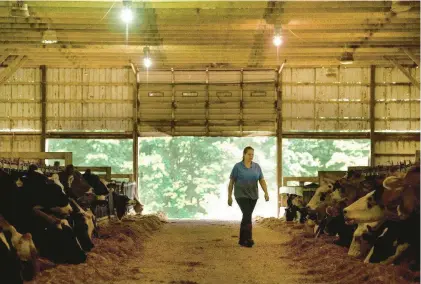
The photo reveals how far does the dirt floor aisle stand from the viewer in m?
7.68

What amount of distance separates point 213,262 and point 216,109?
15.9 meters

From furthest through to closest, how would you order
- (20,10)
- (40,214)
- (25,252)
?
(20,10)
(40,214)
(25,252)

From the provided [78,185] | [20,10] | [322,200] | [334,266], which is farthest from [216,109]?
[334,266]

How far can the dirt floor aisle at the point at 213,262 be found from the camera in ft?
25.2

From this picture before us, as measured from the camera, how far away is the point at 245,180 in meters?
11.7

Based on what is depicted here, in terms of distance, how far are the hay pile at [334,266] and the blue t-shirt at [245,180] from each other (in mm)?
1003

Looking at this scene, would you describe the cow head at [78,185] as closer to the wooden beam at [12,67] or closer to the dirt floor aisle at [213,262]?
the dirt floor aisle at [213,262]

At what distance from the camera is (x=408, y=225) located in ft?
24.6

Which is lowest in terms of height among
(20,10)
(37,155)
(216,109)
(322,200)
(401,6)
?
(322,200)

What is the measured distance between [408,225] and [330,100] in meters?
17.6

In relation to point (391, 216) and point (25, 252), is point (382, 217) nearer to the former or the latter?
point (391, 216)

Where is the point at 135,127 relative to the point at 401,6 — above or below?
below

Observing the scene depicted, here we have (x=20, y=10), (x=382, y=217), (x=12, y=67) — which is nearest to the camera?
(x=382, y=217)

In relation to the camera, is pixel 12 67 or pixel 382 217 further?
pixel 12 67
